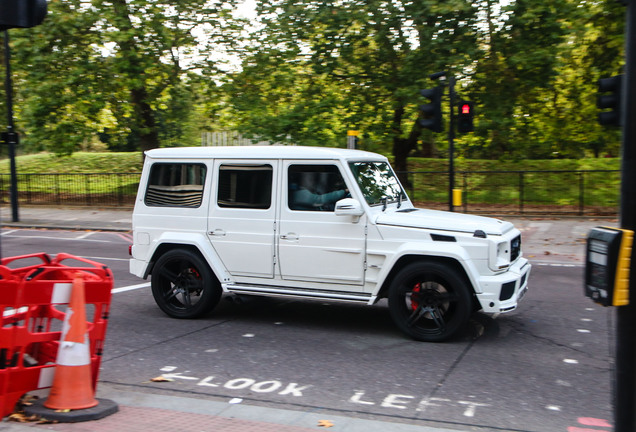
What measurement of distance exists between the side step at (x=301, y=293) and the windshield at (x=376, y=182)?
104 centimetres

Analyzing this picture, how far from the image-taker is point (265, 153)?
7.59 m

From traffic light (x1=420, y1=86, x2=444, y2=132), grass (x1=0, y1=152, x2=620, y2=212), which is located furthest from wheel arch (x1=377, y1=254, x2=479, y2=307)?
grass (x1=0, y1=152, x2=620, y2=212)

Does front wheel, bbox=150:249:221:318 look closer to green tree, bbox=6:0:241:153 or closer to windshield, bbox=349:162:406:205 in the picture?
windshield, bbox=349:162:406:205

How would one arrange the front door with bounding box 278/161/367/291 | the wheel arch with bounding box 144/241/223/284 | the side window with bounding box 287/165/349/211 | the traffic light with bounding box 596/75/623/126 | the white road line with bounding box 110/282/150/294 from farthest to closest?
1. the white road line with bounding box 110/282/150/294
2. the wheel arch with bounding box 144/241/223/284
3. the side window with bounding box 287/165/349/211
4. the front door with bounding box 278/161/367/291
5. the traffic light with bounding box 596/75/623/126

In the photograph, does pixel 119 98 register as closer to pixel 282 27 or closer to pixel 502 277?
pixel 282 27

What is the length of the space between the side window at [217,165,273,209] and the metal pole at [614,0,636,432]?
15.5 ft

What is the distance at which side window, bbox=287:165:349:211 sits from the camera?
7332mm

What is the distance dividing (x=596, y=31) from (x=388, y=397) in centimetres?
2060

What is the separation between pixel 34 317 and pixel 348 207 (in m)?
3.25

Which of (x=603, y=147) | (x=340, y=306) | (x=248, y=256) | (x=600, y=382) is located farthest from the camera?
(x=603, y=147)

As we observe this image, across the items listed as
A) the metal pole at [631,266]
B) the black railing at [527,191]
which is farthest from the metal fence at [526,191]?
the metal pole at [631,266]

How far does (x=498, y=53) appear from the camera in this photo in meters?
19.7

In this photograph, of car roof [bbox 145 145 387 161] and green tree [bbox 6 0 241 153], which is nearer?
car roof [bbox 145 145 387 161]

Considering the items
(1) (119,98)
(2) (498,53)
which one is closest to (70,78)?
(1) (119,98)
